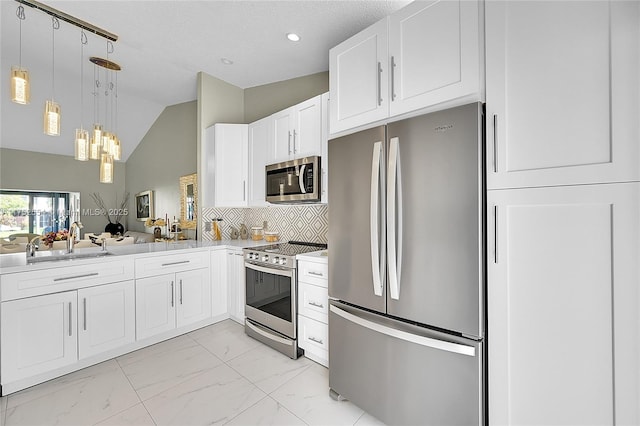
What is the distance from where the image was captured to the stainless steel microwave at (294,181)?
2.59 metres

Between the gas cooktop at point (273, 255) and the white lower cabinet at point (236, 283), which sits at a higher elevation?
the gas cooktop at point (273, 255)

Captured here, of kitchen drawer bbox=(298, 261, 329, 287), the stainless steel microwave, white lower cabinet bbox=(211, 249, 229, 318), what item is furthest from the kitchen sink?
kitchen drawer bbox=(298, 261, 329, 287)

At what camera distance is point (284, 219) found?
3.53m

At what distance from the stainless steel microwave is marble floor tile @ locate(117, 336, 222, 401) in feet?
5.24

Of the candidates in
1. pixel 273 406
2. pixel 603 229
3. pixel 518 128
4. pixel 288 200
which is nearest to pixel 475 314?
pixel 603 229

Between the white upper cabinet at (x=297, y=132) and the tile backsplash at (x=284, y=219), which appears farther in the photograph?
the tile backsplash at (x=284, y=219)

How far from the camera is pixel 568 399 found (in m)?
1.14

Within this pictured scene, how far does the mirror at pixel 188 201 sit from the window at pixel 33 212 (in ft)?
11.3

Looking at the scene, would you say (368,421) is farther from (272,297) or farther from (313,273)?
(272,297)

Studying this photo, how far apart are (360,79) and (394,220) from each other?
0.99 meters

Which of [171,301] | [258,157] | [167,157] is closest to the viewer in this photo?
[171,301]

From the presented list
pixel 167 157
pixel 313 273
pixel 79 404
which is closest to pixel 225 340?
pixel 79 404

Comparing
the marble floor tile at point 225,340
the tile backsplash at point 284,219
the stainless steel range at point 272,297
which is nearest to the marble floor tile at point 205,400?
the marble floor tile at point 225,340

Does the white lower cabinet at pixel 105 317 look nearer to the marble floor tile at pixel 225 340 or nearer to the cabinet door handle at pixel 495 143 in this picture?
the marble floor tile at pixel 225 340
